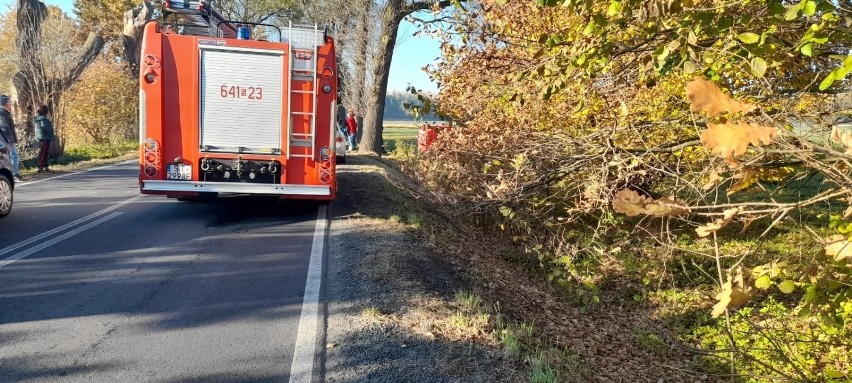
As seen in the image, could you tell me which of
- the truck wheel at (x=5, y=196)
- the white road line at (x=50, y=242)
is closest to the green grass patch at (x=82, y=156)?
the truck wheel at (x=5, y=196)

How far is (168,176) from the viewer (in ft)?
28.4

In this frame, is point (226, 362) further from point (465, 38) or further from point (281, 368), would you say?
point (465, 38)

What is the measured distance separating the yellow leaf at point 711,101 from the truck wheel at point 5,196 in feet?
30.9

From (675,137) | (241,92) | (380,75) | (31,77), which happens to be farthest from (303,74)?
(31,77)

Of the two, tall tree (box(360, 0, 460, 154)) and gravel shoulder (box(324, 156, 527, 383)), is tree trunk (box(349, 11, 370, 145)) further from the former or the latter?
gravel shoulder (box(324, 156, 527, 383))

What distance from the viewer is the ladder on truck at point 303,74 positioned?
8.78 m

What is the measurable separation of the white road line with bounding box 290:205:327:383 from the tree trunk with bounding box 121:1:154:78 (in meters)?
23.3

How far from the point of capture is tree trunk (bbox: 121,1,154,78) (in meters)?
26.4

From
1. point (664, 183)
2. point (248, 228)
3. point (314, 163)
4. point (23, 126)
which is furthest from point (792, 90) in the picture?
point (23, 126)

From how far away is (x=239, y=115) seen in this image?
8773mm

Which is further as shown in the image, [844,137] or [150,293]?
[150,293]

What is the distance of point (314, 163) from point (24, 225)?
13.3ft

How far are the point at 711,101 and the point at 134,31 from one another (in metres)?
29.4

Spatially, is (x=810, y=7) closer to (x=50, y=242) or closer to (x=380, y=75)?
(x=50, y=242)
